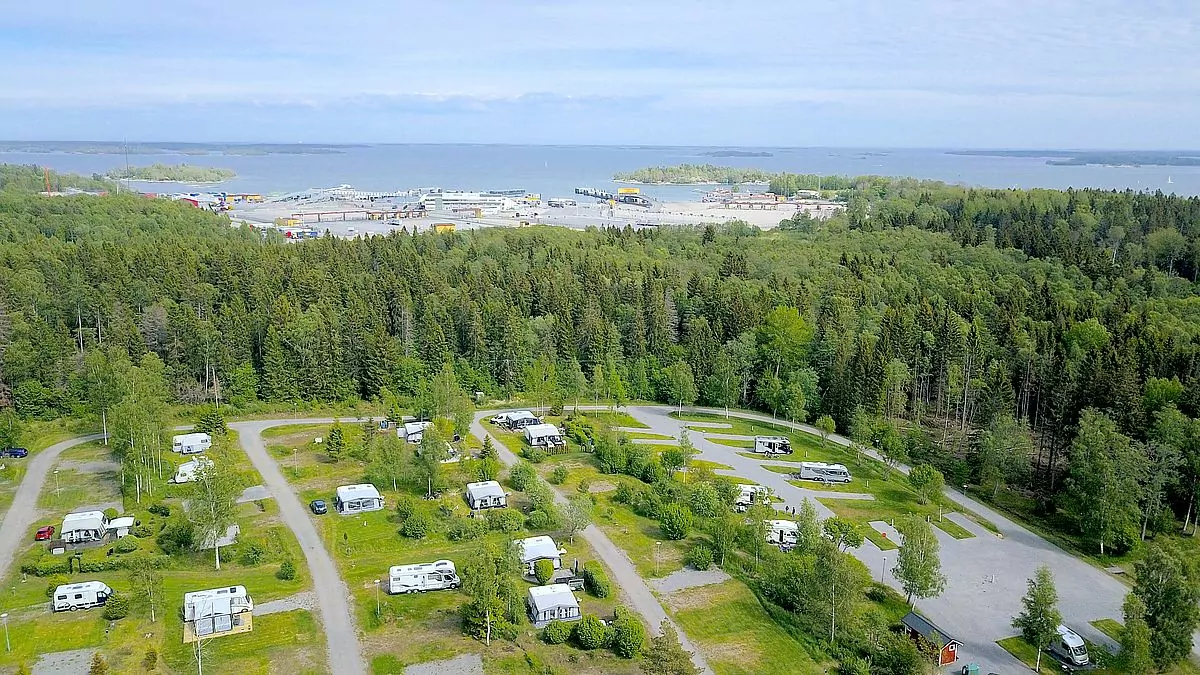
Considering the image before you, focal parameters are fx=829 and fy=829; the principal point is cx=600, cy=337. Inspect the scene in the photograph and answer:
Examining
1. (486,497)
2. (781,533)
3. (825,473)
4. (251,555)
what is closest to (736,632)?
(781,533)

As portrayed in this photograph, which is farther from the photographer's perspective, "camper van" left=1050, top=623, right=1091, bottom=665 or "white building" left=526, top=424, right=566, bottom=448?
"white building" left=526, top=424, right=566, bottom=448

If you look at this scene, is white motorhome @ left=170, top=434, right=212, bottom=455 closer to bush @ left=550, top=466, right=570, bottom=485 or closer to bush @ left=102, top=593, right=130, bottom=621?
bush @ left=102, top=593, right=130, bottom=621

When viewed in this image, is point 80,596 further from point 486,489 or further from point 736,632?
point 736,632

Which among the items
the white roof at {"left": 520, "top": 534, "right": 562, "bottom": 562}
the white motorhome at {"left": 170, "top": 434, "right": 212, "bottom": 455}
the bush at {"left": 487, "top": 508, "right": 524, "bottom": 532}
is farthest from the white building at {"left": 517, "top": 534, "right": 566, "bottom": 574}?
the white motorhome at {"left": 170, "top": 434, "right": 212, "bottom": 455}

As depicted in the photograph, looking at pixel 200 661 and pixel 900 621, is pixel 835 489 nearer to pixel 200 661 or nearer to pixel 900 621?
pixel 900 621

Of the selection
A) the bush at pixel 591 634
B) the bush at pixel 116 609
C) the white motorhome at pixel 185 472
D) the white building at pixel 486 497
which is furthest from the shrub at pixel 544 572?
the white motorhome at pixel 185 472
